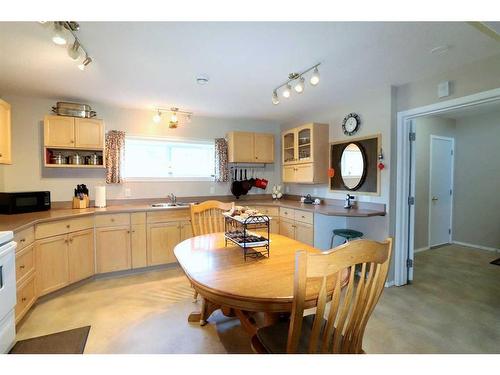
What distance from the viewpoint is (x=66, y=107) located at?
10.5 ft

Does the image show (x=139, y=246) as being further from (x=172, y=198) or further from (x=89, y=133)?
(x=89, y=133)

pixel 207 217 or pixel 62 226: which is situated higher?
pixel 207 217

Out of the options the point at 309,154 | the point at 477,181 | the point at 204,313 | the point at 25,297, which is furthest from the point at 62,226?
the point at 477,181

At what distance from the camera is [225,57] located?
7.15 ft

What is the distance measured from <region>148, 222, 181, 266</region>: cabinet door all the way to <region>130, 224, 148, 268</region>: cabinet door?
6 cm

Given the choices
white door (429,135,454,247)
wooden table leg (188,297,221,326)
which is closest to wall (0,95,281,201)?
wooden table leg (188,297,221,326)

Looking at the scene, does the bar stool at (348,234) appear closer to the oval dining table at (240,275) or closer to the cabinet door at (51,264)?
the oval dining table at (240,275)

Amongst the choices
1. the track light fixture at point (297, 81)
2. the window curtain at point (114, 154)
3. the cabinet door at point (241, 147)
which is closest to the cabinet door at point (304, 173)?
the cabinet door at point (241, 147)

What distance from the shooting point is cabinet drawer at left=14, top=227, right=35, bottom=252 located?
7.19 ft

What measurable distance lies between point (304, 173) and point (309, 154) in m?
0.30

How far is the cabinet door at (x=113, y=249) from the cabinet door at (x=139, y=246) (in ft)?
0.19

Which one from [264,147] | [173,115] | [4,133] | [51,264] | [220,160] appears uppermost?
[173,115]

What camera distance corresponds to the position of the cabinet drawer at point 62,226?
2.58m
